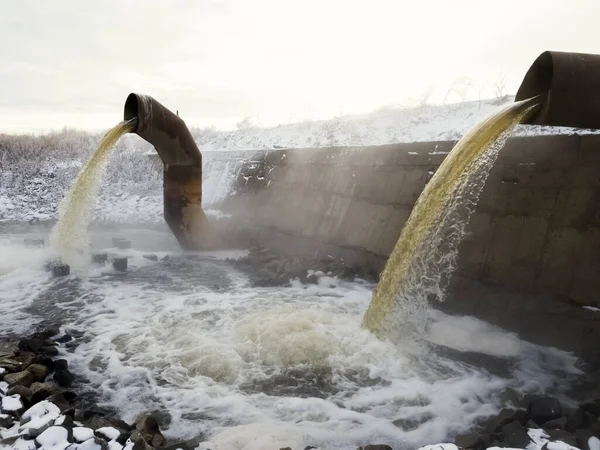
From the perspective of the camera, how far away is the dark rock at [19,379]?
384cm

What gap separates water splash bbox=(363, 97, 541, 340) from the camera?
4957 millimetres

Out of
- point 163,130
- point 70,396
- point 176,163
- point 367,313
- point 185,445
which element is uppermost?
point 163,130

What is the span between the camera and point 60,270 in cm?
834

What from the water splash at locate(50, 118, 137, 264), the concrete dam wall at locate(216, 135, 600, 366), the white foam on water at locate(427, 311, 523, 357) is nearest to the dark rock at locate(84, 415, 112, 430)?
the white foam on water at locate(427, 311, 523, 357)

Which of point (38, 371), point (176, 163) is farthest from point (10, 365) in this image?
point (176, 163)

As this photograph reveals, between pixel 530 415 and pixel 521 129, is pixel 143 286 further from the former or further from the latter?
pixel 521 129

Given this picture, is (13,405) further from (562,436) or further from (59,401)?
(562,436)

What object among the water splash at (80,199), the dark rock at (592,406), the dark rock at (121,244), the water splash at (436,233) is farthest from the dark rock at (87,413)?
the dark rock at (121,244)

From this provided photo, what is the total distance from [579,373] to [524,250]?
1.63 meters

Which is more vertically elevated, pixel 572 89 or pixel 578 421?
pixel 572 89

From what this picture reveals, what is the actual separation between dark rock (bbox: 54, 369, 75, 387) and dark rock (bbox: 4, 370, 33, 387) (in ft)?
1.07

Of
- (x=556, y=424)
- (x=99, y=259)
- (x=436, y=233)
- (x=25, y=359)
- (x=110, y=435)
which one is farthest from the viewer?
(x=99, y=259)

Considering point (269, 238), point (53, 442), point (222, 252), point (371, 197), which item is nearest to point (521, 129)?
point (371, 197)

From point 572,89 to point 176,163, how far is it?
8.15 meters
